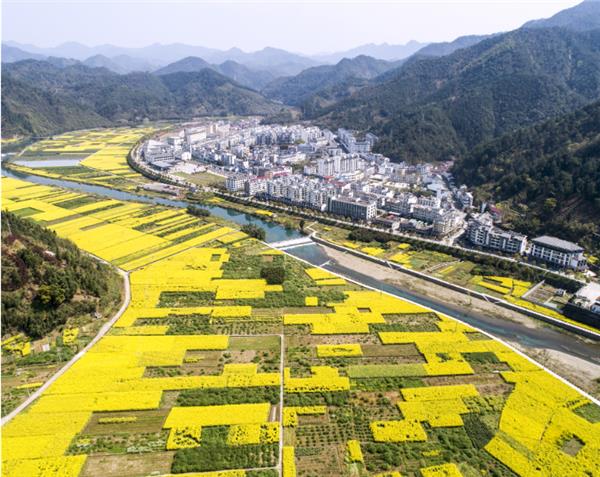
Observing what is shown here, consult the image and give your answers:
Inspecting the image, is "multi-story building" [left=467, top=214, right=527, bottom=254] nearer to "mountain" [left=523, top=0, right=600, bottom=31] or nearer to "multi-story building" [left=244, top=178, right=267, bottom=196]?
"multi-story building" [left=244, top=178, right=267, bottom=196]

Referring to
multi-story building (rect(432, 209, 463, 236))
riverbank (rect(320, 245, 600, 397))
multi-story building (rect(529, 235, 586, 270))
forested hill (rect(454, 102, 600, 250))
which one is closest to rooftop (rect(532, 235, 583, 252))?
multi-story building (rect(529, 235, 586, 270))

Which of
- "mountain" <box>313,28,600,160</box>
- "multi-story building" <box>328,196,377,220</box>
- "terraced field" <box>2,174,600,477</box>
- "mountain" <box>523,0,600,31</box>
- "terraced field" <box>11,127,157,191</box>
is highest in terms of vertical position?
"mountain" <box>523,0,600,31</box>

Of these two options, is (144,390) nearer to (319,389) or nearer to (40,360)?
(40,360)

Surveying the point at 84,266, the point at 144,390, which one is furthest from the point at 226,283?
the point at 144,390

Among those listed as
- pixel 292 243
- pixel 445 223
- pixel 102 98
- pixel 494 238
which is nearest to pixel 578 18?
pixel 445 223

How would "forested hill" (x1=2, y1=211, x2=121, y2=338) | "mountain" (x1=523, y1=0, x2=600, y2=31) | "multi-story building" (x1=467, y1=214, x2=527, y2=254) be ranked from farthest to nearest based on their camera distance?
"mountain" (x1=523, y1=0, x2=600, y2=31) < "multi-story building" (x1=467, y1=214, x2=527, y2=254) < "forested hill" (x1=2, y1=211, x2=121, y2=338)
